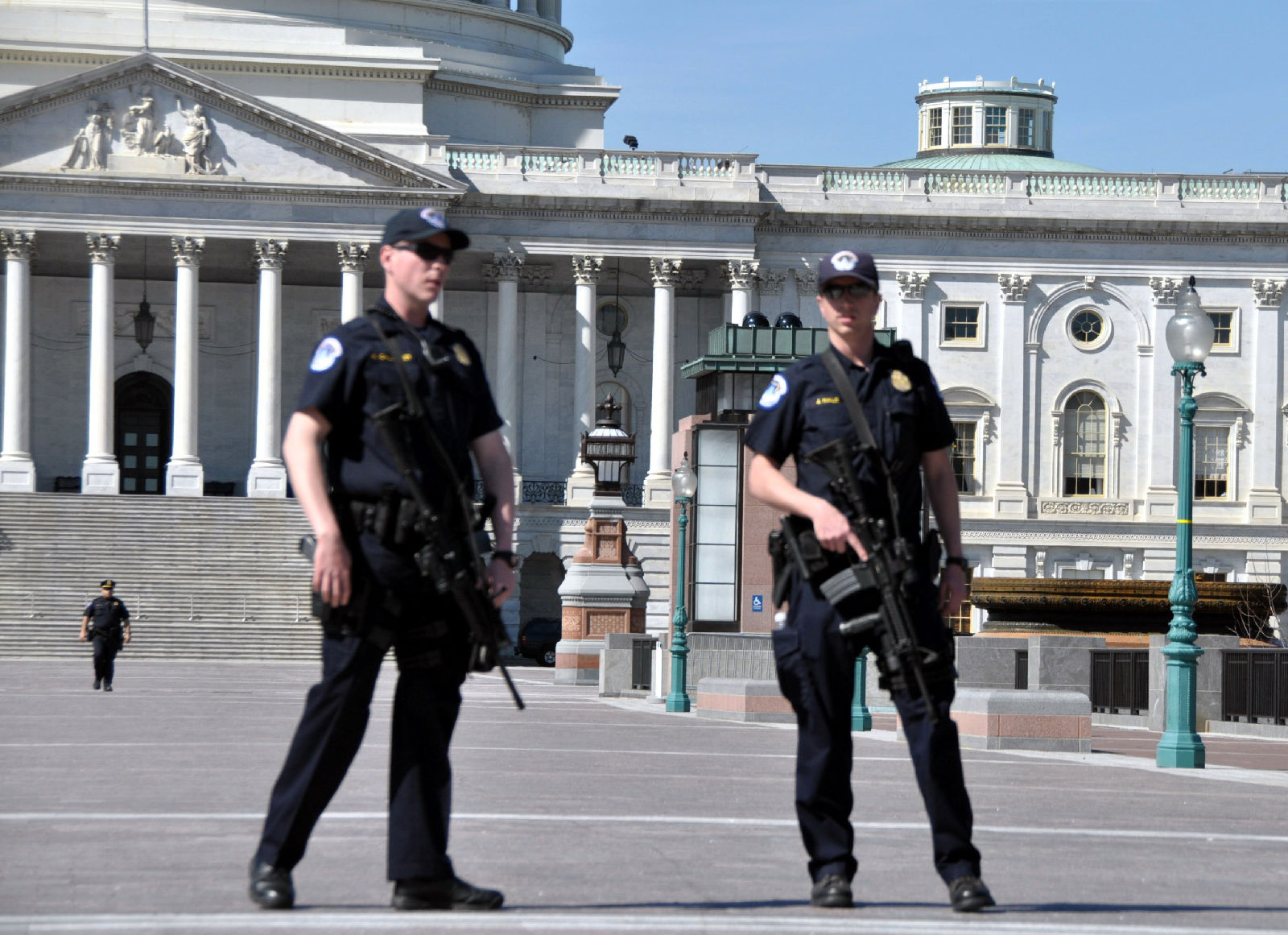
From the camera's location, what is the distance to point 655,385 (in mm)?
72062

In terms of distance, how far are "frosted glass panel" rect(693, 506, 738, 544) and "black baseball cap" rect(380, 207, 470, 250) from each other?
68.7 ft

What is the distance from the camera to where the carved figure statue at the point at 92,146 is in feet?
221

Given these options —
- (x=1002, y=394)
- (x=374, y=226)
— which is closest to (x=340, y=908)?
(x=374, y=226)

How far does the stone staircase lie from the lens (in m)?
53.1

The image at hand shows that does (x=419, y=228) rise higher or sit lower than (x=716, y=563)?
higher

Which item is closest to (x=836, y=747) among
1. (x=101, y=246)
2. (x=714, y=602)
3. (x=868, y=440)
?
(x=868, y=440)

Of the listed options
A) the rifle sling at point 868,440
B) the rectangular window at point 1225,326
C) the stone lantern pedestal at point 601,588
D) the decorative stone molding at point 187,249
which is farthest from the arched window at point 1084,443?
the rifle sling at point 868,440

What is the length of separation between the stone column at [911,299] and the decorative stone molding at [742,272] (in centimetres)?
488

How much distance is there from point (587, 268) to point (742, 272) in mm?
4806

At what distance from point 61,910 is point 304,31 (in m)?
68.3

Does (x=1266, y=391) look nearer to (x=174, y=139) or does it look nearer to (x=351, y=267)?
(x=351, y=267)

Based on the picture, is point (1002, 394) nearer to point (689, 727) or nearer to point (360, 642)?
point (689, 727)

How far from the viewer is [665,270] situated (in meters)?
71.6

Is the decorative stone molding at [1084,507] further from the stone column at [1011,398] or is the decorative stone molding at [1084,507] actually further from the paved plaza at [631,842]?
the paved plaza at [631,842]
